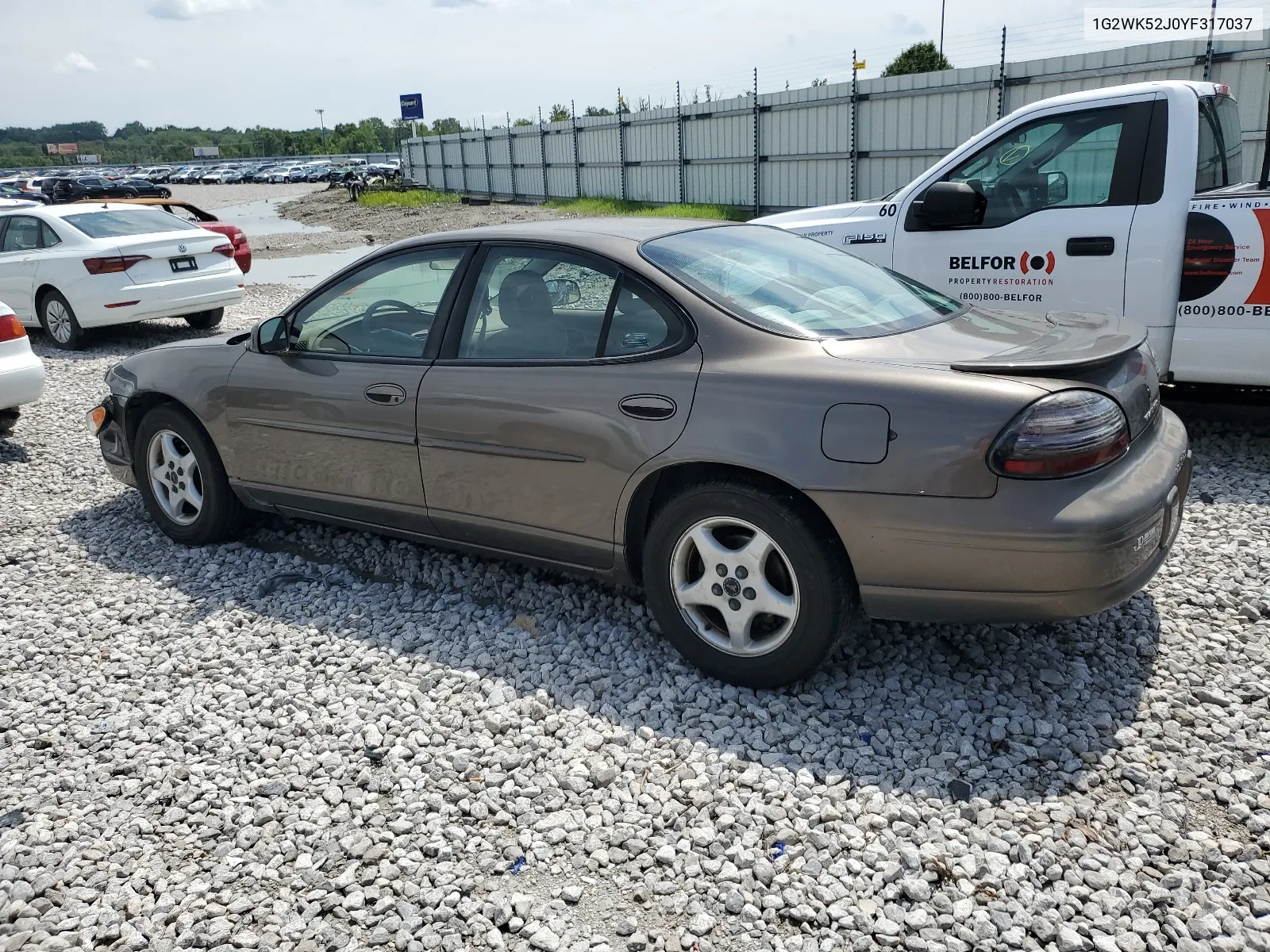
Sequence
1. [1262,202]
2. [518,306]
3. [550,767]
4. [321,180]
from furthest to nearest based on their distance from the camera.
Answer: [321,180], [1262,202], [518,306], [550,767]

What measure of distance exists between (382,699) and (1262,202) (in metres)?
4.79

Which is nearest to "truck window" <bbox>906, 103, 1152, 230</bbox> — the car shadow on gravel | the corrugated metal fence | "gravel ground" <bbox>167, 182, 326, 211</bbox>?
the car shadow on gravel

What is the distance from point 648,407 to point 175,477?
289cm

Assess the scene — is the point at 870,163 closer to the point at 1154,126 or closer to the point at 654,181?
the point at 654,181

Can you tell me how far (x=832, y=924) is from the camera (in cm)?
253

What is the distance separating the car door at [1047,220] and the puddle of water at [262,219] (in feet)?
75.3

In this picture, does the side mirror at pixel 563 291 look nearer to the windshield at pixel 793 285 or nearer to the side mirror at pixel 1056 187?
the windshield at pixel 793 285

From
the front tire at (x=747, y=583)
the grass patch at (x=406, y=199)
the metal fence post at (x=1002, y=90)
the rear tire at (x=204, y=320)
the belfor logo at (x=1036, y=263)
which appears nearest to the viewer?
the front tire at (x=747, y=583)

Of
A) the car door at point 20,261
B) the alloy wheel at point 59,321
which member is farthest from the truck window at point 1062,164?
the car door at point 20,261

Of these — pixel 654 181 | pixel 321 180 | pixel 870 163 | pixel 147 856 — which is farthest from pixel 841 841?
pixel 321 180

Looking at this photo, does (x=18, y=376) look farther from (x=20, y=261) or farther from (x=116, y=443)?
(x=20, y=261)

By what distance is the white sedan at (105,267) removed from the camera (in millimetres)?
11000

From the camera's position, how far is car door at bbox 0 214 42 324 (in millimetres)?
11438

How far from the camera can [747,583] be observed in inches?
135
